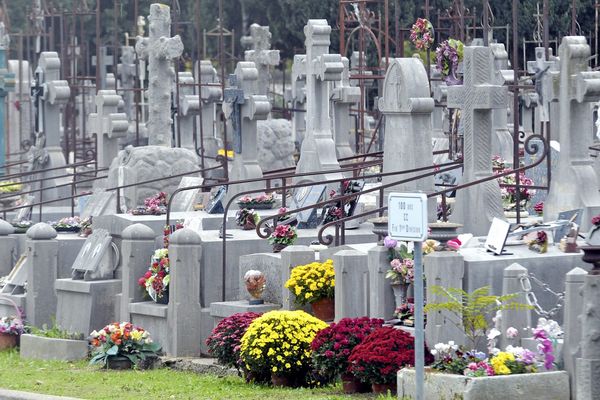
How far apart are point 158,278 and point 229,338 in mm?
2334

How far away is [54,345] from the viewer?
18.1m

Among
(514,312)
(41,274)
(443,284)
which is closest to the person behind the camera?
(514,312)

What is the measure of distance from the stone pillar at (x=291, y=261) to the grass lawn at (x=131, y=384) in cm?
102

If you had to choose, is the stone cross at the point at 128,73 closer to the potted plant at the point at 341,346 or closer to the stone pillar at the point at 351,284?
the stone pillar at the point at 351,284

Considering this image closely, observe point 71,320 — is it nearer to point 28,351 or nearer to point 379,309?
point 28,351

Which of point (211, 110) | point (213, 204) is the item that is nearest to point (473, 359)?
point (213, 204)

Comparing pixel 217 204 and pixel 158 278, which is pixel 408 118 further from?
pixel 217 204

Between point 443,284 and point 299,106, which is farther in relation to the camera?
point 299,106

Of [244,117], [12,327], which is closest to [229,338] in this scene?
[12,327]

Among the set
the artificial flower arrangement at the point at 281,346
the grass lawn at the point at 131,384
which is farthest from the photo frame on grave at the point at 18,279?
the artificial flower arrangement at the point at 281,346

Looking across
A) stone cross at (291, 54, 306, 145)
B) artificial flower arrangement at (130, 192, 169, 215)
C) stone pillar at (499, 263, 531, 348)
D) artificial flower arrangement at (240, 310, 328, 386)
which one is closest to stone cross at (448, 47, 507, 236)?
artificial flower arrangement at (240, 310, 328, 386)

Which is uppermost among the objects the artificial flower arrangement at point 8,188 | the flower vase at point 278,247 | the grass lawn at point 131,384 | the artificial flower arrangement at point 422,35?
the artificial flower arrangement at point 422,35

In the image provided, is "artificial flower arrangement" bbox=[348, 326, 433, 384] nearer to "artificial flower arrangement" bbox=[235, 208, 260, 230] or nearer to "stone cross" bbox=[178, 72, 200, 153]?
"artificial flower arrangement" bbox=[235, 208, 260, 230]

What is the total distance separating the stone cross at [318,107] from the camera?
910 inches
